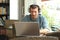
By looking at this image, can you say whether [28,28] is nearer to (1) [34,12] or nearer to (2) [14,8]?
(1) [34,12]

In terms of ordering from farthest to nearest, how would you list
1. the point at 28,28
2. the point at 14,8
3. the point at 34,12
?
the point at 14,8
the point at 34,12
the point at 28,28

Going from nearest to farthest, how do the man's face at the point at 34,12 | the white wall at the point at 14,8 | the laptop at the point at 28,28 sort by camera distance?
the laptop at the point at 28,28 → the man's face at the point at 34,12 → the white wall at the point at 14,8

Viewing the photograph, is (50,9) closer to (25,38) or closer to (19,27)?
(19,27)

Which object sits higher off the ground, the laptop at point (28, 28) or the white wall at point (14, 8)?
the white wall at point (14, 8)

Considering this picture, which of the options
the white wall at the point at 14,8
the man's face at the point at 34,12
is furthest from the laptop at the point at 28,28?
the white wall at the point at 14,8

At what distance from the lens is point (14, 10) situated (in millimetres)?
4484

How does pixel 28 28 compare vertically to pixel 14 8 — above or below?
below

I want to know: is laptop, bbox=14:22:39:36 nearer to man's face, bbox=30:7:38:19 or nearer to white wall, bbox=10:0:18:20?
man's face, bbox=30:7:38:19

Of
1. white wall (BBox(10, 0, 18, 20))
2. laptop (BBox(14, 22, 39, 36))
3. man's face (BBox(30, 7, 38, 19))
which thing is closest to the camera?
laptop (BBox(14, 22, 39, 36))

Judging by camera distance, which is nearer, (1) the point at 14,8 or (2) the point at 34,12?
(2) the point at 34,12

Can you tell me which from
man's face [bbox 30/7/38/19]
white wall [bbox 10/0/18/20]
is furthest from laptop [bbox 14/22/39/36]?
white wall [bbox 10/0/18/20]

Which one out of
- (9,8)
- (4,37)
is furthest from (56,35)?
(9,8)

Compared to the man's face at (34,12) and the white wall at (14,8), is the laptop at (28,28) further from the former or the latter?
the white wall at (14,8)

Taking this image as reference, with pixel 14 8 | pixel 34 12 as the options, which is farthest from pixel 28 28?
pixel 14 8
